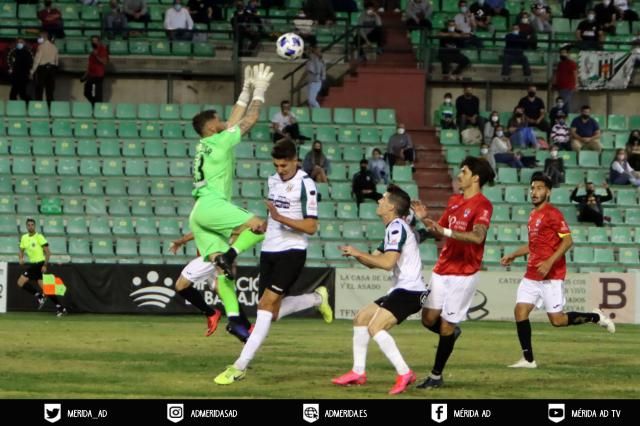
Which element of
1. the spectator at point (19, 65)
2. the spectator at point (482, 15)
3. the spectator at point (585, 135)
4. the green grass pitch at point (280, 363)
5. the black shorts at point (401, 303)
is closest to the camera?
the green grass pitch at point (280, 363)

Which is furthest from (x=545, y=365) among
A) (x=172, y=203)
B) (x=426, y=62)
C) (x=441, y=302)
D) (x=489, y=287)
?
(x=426, y=62)

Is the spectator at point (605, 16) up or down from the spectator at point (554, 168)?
up

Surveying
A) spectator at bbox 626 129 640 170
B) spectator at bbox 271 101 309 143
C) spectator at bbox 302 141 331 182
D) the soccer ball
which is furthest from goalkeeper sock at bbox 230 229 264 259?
spectator at bbox 626 129 640 170

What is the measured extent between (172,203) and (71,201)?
2180 mm

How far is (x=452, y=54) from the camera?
37438 millimetres

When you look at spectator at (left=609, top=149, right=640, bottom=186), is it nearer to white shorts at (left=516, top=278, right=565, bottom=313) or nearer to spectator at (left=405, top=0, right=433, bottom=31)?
spectator at (left=405, top=0, right=433, bottom=31)

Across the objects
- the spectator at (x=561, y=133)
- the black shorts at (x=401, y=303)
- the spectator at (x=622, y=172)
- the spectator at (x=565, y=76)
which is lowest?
the black shorts at (x=401, y=303)

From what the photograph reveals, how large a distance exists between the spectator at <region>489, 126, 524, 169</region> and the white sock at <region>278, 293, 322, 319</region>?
773 inches

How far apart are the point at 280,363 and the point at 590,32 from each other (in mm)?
23046

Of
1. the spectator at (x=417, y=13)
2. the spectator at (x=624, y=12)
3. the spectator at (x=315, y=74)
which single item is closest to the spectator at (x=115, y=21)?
the spectator at (x=315, y=74)
